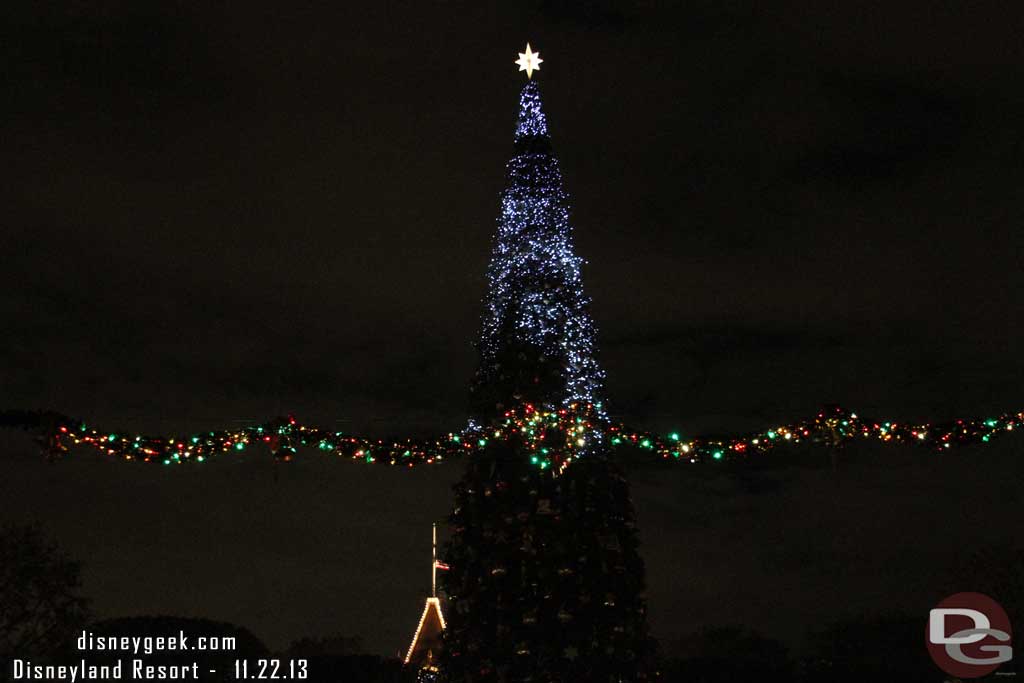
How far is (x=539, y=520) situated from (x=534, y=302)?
10.3 ft

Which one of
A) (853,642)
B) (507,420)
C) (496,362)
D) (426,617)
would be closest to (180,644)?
(426,617)

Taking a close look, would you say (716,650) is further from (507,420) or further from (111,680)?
(507,420)

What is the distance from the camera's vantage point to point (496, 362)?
52.0 feet

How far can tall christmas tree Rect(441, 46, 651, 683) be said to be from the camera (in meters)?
14.9

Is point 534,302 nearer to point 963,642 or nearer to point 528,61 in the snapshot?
point 528,61

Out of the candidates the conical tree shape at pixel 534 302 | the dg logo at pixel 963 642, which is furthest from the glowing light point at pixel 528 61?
the dg logo at pixel 963 642

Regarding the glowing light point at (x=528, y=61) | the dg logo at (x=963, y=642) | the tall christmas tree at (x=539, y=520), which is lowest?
the dg logo at (x=963, y=642)

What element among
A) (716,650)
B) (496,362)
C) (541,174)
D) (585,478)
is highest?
(541,174)

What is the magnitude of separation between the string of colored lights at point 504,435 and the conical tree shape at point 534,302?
2.58 m

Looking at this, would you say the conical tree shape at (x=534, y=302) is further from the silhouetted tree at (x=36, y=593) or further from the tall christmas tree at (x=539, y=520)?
the silhouetted tree at (x=36, y=593)

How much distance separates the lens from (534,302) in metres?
15.9

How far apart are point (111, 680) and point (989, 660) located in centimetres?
1611

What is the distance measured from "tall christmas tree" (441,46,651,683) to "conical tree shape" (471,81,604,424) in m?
0.02

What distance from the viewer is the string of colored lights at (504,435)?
11922 millimetres
